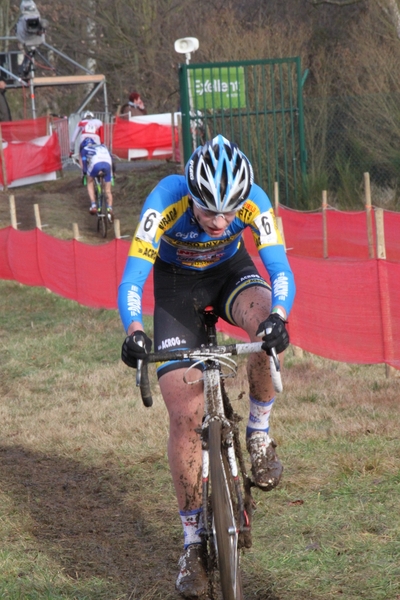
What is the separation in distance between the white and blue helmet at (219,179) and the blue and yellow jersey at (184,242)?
0.33m

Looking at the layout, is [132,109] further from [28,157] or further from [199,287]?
[199,287]

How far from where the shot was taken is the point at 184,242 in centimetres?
460

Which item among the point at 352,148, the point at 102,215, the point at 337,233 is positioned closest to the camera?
the point at 337,233

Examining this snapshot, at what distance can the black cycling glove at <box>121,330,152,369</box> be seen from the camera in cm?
376

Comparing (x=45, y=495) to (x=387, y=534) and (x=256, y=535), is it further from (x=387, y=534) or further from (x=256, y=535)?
(x=387, y=534)

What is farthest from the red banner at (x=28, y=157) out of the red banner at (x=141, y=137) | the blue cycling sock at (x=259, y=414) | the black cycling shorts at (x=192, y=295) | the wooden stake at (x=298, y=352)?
the blue cycling sock at (x=259, y=414)

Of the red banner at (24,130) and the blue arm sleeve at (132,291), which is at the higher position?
the blue arm sleeve at (132,291)

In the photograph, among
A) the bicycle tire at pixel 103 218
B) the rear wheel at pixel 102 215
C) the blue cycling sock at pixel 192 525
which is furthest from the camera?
the bicycle tire at pixel 103 218

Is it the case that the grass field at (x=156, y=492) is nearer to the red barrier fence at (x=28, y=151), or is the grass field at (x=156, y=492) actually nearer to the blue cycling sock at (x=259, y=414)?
the blue cycling sock at (x=259, y=414)

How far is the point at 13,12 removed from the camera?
45.0m

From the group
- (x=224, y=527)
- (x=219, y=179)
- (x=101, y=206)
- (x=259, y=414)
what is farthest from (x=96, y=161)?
(x=224, y=527)

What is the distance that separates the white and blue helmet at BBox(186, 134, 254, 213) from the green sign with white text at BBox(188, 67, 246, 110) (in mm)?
14846

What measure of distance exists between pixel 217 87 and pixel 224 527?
16346mm

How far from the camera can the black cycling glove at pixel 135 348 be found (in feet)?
12.3
